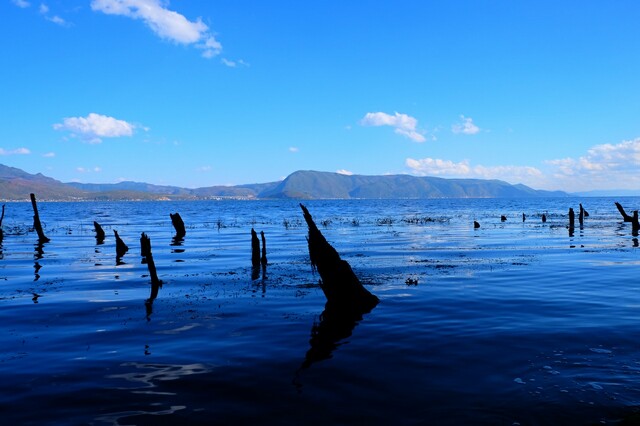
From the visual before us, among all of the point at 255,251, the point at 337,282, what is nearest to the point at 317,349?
the point at 337,282

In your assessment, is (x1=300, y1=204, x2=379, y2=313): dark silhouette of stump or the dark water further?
(x1=300, y1=204, x2=379, y2=313): dark silhouette of stump

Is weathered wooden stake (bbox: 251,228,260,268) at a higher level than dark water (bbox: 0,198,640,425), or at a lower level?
higher

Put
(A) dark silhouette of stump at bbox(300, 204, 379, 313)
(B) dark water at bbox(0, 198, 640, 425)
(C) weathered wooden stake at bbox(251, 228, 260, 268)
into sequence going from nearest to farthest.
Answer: (B) dark water at bbox(0, 198, 640, 425) → (A) dark silhouette of stump at bbox(300, 204, 379, 313) → (C) weathered wooden stake at bbox(251, 228, 260, 268)

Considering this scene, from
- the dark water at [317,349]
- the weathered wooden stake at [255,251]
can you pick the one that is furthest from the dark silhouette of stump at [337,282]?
the weathered wooden stake at [255,251]

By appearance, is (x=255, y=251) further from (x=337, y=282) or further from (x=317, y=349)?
(x=317, y=349)

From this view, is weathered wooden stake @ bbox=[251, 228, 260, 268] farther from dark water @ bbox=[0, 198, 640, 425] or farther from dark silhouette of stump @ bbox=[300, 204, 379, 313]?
dark silhouette of stump @ bbox=[300, 204, 379, 313]

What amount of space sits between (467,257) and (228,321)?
20.4 metres

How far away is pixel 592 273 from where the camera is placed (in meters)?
23.2

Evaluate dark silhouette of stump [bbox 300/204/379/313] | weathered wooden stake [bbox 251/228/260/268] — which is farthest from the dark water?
weathered wooden stake [bbox 251/228/260/268]

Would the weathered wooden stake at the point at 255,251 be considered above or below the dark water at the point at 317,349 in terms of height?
above

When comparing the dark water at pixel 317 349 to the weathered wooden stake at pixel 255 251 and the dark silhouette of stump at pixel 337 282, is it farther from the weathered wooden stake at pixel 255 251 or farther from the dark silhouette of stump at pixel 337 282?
the weathered wooden stake at pixel 255 251

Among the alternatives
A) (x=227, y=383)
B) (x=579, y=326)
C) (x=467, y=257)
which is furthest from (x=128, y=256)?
(x=579, y=326)

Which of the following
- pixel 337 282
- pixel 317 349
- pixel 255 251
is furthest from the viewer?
pixel 255 251

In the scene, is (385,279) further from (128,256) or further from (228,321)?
(128,256)
